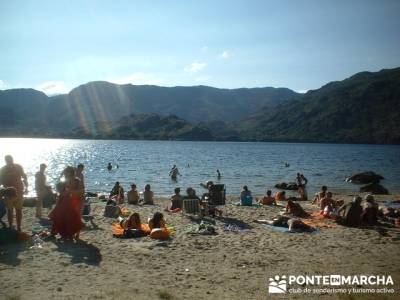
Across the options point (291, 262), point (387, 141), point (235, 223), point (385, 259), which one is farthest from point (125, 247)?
point (387, 141)

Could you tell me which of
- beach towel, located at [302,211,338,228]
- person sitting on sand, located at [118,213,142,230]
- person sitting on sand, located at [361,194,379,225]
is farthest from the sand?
person sitting on sand, located at [361,194,379,225]

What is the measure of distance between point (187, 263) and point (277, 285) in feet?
7.69

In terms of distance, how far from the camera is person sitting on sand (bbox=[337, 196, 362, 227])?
15031mm

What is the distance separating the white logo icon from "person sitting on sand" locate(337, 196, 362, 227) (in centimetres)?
741

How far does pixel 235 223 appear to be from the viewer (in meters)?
15.0

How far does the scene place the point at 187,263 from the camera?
9.47 meters

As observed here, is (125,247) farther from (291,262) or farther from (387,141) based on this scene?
(387,141)

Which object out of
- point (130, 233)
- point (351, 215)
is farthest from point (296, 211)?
point (130, 233)

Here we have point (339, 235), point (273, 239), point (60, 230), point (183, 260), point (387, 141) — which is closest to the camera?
point (183, 260)

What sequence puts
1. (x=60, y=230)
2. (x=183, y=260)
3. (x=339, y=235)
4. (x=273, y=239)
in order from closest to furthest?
1. (x=183, y=260)
2. (x=60, y=230)
3. (x=273, y=239)
4. (x=339, y=235)

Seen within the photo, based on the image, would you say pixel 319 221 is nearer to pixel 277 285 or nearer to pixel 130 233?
pixel 130 233

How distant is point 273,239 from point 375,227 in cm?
486

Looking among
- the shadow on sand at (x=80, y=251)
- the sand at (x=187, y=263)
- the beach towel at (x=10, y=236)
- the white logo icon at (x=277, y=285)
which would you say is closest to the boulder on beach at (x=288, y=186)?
Answer: the sand at (x=187, y=263)

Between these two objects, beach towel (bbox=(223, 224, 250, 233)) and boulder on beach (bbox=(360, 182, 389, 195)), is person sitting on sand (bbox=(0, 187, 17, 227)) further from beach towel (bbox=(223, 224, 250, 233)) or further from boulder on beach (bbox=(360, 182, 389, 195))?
boulder on beach (bbox=(360, 182, 389, 195))
